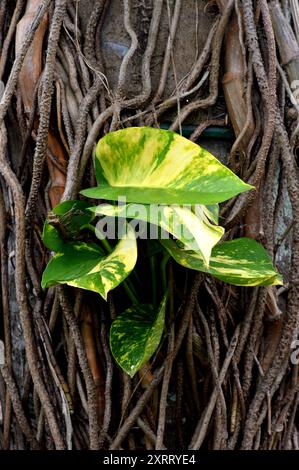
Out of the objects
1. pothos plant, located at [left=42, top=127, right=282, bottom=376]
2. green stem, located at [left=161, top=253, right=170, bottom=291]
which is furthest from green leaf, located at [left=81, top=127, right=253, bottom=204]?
green stem, located at [left=161, top=253, right=170, bottom=291]

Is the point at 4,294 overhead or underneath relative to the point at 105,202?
underneath

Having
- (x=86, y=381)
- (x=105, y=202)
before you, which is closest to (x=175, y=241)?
(x=105, y=202)

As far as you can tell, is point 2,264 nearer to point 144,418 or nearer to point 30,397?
point 30,397

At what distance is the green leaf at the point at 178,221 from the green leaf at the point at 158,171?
16 millimetres

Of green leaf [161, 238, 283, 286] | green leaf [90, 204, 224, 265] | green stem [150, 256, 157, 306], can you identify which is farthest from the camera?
green stem [150, 256, 157, 306]

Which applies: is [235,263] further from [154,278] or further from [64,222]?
[64,222]

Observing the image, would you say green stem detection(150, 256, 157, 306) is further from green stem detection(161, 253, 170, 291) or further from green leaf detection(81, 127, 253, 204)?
green leaf detection(81, 127, 253, 204)

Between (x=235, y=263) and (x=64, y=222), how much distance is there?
273 millimetres

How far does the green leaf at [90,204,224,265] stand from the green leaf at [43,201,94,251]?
0.10 m

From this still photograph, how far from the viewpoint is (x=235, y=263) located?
796 mm

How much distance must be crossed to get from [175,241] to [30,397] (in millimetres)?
420

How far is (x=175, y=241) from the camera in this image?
2.70 ft

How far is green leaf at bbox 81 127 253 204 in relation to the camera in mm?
692

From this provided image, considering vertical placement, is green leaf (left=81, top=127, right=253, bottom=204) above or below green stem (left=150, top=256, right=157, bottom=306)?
above
